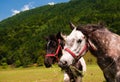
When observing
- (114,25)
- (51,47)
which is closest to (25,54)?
(114,25)

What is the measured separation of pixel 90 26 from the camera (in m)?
7.84

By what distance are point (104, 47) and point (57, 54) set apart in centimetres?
598

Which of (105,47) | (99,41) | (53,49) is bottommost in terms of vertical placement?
(53,49)

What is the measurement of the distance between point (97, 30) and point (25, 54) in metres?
161

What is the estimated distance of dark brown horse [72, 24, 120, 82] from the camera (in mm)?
7566

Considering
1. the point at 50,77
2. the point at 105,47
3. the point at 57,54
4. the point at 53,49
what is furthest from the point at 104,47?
the point at 50,77

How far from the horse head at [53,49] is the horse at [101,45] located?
582 cm

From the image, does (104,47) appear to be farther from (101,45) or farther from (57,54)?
(57,54)

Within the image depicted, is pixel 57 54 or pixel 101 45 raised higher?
pixel 101 45

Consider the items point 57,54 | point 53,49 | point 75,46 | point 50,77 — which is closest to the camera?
point 75,46

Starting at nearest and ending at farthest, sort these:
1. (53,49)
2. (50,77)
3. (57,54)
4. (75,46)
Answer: (75,46) → (57,54) → (53,49) → (50,77)

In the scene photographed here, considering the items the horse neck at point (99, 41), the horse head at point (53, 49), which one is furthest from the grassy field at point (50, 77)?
the horse neck at point (99, 41)

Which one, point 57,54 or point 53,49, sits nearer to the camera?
point 57,54

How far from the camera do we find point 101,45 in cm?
770
